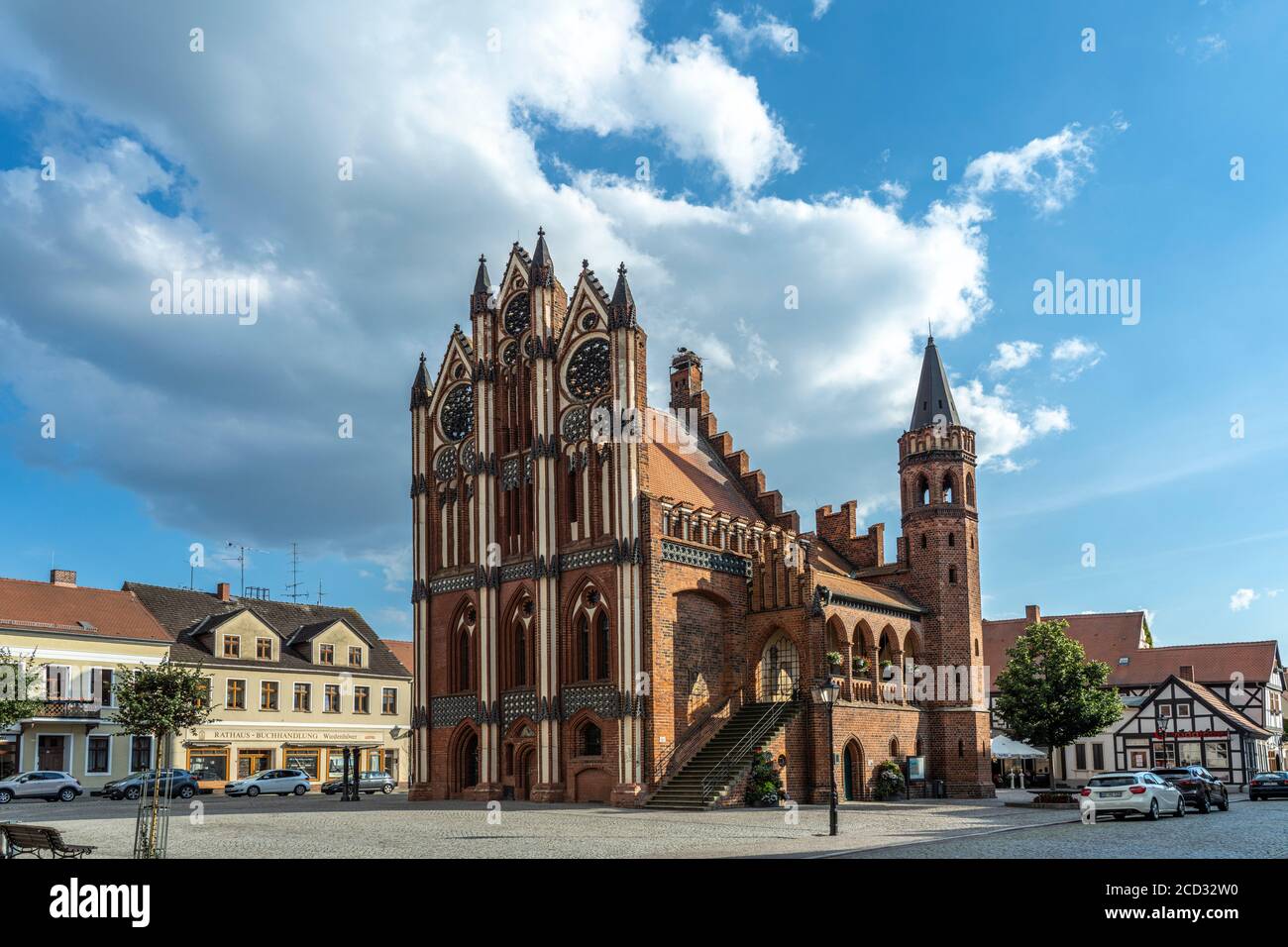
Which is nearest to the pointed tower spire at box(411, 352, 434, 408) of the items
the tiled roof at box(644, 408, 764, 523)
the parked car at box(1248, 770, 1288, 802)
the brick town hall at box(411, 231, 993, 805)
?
the brick town hall at box(411, 231, 993, 805)

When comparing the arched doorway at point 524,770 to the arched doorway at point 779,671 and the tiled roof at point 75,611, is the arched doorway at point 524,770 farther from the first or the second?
the tiled roof at point 75,611

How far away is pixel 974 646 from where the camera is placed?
46.1 metres

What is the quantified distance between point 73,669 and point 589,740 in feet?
92.1

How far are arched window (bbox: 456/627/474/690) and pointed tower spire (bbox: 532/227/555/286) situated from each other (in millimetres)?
13119

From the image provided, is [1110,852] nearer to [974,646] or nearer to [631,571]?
[631,571]

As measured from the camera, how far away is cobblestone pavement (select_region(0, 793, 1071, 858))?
833 inches

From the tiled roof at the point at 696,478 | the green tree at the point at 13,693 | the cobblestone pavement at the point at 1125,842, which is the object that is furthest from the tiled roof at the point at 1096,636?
the green tree at the point at 13,693

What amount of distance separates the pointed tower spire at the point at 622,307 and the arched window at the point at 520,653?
11021mm

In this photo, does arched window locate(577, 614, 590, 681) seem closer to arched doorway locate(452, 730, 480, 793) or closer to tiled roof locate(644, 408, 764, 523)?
tiled roof locate(644, 408, 764, 523)

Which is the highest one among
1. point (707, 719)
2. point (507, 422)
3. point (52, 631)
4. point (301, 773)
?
point (507, 422)

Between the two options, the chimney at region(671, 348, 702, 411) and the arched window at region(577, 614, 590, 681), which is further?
the chimney at region(671, 348, 702, 411)

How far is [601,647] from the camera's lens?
38.9 meters
